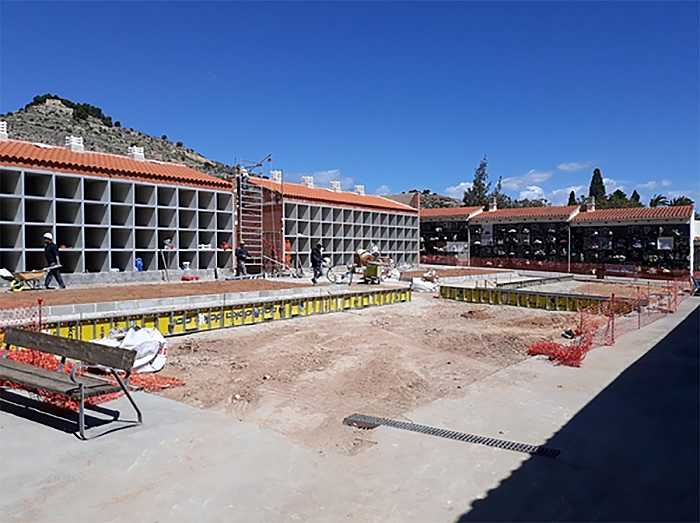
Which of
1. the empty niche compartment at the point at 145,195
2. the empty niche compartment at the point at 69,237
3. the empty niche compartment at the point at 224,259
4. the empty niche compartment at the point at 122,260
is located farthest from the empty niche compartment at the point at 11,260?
the empty niche compartment at the point at 224,259

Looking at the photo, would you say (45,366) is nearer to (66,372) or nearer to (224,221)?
(66,372)

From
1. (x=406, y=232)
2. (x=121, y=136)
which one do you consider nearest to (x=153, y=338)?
(x=406, y=232)

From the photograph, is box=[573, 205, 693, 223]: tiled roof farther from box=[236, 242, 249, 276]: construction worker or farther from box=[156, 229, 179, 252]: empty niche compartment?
box=[156, 229, 179, 252]: empty niche compartment

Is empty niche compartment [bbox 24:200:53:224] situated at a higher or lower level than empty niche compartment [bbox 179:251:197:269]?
higher

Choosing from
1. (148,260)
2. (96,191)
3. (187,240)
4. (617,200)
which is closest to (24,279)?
(96,191)

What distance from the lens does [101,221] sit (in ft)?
62.7

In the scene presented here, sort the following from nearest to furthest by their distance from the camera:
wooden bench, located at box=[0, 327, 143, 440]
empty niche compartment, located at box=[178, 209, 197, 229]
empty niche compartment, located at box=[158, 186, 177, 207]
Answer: wooden bench, located at box=[0, 327, 143, 440], empty niche compartment, located at box=[158, 186, 177, 207], empty niche compartment, located at box=[178, 209, 197, 229]

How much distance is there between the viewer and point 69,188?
1862 cm

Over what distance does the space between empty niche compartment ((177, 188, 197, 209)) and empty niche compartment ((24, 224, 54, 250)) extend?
5623mm

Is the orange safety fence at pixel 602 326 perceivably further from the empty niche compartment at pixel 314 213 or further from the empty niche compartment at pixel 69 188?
the empty niche compartment at pixel 69 188

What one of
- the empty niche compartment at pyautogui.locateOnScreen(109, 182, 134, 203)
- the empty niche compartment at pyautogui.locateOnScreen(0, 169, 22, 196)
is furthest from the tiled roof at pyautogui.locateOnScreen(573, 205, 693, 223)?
the empty niche compartment at pyautogui.locateOnScreen(0, 169, 22, 196)

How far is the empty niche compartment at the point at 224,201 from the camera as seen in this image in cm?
2380

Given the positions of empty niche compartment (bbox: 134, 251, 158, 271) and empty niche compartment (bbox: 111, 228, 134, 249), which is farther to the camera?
empty niche compartment (bbox: 134, 251, 158, 271)

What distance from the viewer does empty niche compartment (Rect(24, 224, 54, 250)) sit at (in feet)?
57.8
